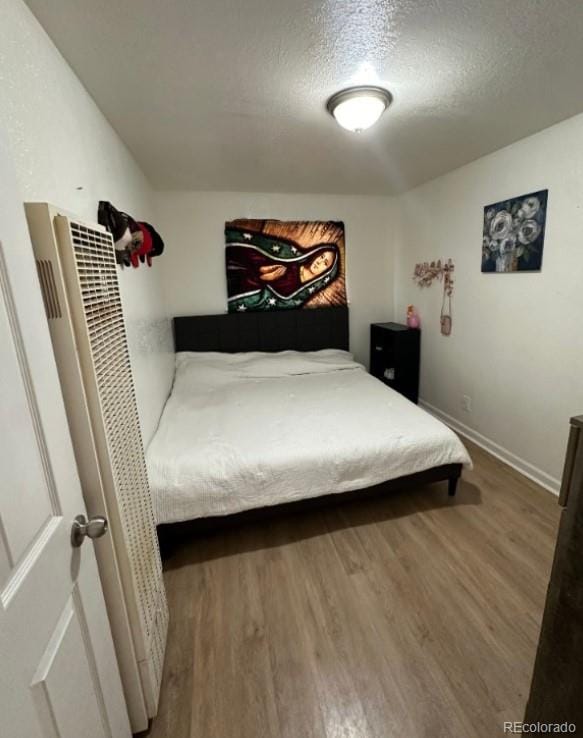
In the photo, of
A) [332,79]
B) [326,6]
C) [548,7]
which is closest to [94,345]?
[326,6]

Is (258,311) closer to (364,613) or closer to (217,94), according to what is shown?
(217,94)

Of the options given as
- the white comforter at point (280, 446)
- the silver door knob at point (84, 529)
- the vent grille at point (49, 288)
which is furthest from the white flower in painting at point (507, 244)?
the silver door knob at point (84, 529)

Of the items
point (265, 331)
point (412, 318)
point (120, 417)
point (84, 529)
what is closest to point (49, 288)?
point (120, 417)

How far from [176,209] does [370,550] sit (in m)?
3.29

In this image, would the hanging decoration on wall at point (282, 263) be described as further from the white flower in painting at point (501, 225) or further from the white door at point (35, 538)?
the white door at point (35, 538)

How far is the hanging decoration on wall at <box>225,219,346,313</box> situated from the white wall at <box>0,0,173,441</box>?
1257mm

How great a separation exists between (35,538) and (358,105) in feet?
6.74

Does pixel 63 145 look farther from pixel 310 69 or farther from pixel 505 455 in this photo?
pixel 505 455

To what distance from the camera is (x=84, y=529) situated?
836 mm

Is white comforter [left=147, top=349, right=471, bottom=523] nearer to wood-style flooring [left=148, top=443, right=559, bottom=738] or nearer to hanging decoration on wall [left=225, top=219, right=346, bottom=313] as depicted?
wood-style flooring [left=148, top=443, right=559, bottom=738]

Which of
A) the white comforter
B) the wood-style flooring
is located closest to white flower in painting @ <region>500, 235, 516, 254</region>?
the white comforter

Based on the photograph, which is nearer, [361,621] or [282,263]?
[361,621]

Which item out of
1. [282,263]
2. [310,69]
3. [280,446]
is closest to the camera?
[310,69]

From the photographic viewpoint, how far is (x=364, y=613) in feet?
5.12
